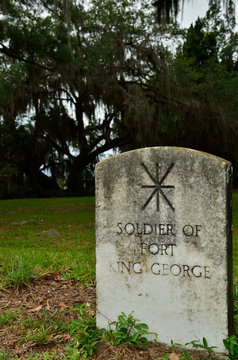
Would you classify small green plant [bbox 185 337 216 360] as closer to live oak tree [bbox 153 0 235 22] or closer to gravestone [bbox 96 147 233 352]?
gravestone [bbox 96 147 233 352]

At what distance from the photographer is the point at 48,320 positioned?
3301mm

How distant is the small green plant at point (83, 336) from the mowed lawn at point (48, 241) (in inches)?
36.5

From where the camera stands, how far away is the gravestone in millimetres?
2781

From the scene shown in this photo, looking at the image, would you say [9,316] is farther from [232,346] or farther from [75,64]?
[75,64]

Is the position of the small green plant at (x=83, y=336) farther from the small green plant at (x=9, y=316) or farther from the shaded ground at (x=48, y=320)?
the small green plant at (x=9, y=316)

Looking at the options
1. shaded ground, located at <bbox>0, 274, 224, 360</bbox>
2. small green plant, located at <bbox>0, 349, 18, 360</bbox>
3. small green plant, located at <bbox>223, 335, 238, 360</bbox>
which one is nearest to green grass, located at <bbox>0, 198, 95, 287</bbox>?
shaded ground, located at <bbox>0, 274, 224, 360</bbox>

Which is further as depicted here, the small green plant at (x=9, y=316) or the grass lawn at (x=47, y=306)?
the small green plant at (x=9, y=316)

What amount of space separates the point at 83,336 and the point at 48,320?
41cm

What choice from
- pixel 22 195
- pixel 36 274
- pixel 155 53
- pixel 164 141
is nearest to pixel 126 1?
pixel 155 53

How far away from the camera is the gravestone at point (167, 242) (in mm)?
2781

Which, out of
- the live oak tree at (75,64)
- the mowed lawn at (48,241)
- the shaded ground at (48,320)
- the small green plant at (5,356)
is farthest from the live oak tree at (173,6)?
the small green plant at (5,356)

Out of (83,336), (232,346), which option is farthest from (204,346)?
(83,336)

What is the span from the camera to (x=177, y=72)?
1412 centimetres

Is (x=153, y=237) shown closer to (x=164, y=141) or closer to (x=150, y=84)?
(x=150, y=84)
